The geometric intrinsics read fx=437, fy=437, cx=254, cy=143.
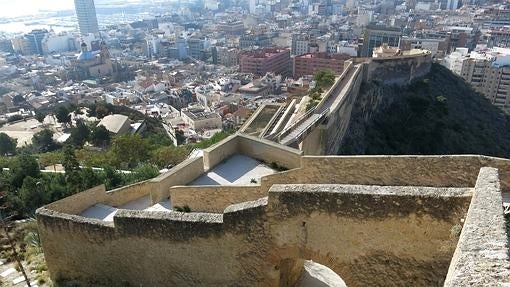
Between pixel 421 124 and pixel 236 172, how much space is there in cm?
2987

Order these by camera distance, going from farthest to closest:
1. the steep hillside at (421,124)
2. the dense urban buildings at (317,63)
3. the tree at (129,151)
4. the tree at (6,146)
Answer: the dense urban buildings at (317,63), the tree at (6,146), the steep hillside at (421,124), the tree at (129,151)

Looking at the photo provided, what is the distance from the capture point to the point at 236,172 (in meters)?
15.3

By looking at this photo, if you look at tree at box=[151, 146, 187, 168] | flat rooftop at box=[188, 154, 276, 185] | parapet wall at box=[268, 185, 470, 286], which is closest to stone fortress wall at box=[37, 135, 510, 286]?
parapet wall at box=[268, 185, 470, 286]

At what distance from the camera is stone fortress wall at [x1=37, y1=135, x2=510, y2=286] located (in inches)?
303

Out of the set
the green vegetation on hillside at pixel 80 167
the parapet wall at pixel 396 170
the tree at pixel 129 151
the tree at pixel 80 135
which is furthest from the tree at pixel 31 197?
the tree at pixel 80 135

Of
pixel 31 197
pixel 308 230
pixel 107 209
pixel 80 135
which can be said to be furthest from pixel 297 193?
pixel 80 135

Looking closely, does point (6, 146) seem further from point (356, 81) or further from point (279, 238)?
point (279, 238)

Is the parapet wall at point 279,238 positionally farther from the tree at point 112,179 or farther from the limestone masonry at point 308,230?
the tree at point 112,179

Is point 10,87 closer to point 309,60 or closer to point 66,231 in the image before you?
point 309,60

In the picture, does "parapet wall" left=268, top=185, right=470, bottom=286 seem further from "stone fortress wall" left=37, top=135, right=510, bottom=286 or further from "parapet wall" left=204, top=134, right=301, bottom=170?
"parapet wall" left=204, top=134, right=301, bottom=170

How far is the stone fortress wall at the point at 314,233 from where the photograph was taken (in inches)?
303

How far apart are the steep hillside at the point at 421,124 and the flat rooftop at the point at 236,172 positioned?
15765 millimetres

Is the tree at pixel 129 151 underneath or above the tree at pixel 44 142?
above

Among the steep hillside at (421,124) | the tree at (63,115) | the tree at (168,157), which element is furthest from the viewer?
the tree at (63,115)
